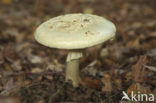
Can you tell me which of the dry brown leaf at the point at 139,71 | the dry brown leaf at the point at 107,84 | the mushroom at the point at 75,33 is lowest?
the dry brown leaf at the point at 107,84

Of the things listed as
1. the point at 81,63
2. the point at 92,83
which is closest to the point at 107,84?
the point at 92,83

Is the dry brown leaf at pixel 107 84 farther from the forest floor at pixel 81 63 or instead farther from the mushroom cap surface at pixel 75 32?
the mushroom cap surface at pixel 75 32

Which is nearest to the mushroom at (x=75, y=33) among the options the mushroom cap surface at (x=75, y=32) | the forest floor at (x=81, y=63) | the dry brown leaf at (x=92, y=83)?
the mushroom cap surface at (x=75, y=32)

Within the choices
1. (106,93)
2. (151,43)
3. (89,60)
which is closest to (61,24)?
(106,93)

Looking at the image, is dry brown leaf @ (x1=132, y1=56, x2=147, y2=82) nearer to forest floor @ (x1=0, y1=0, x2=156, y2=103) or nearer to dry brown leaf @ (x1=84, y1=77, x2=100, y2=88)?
forest floor @ (x1=0, y1=0, x2=156, y2=103)

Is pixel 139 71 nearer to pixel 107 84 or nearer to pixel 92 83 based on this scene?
pixel 107 84
